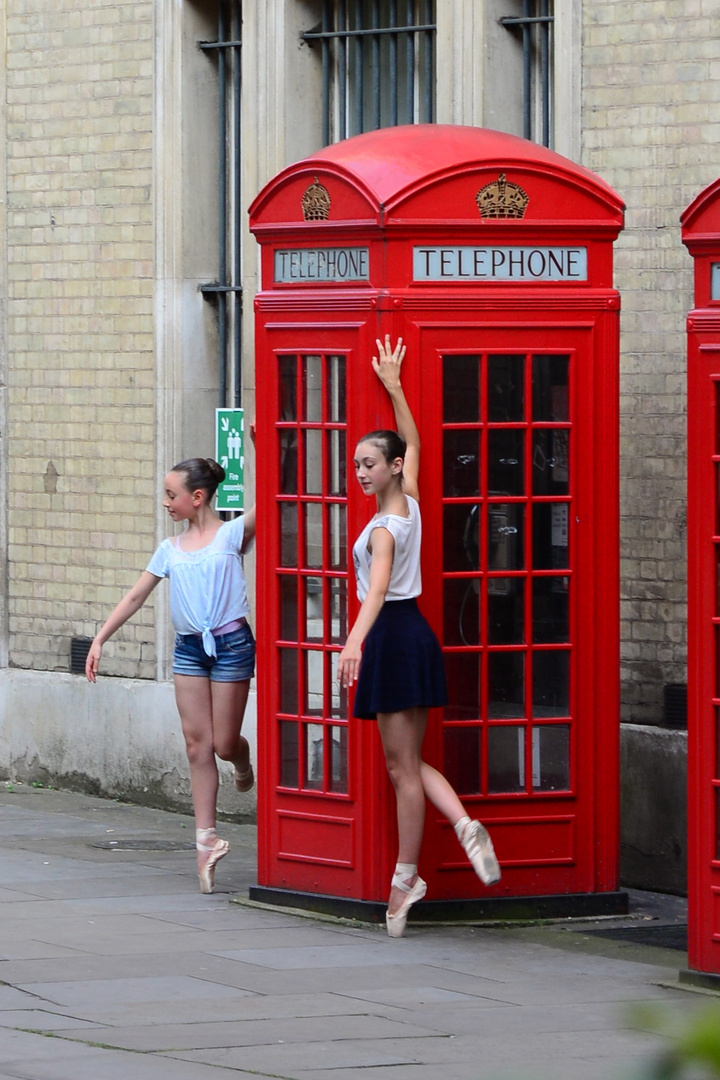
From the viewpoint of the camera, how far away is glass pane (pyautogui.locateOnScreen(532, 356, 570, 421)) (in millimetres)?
6629

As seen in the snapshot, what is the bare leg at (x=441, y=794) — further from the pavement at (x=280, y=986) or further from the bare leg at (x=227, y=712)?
the bare leg at (x=227, y=712)

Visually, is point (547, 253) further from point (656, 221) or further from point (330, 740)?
point (330, 740)

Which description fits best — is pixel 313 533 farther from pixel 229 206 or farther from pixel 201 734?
pixel 229 206

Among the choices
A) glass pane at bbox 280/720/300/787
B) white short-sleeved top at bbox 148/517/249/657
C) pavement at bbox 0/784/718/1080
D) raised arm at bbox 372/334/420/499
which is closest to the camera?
Answer: pavement at bbox 0/784/718/1080

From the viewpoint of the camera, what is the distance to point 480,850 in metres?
6.21

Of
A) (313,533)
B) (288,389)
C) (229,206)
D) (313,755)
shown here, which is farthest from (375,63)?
(313,755)

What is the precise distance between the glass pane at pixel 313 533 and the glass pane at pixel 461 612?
50 cm

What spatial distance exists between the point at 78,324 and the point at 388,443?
184 inches

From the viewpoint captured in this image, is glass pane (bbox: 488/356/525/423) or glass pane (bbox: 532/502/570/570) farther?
glass pane (bbox: 532/502/570/570)

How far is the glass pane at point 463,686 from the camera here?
21.8 ft

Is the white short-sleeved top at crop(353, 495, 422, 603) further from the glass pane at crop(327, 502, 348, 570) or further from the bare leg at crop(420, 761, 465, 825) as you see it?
the bare leg at crop(420, 761, 465, 825)

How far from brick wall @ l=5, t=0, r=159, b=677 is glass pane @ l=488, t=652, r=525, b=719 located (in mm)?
3775

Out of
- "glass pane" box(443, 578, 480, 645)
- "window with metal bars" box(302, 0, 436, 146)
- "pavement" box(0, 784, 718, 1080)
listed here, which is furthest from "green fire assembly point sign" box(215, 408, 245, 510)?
"glass pane" box(443, 578, 480, 645)

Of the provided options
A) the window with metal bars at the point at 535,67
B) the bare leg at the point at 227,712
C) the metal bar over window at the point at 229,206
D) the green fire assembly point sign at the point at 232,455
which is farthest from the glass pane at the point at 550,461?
the metal bar over window at the point at 229,206
